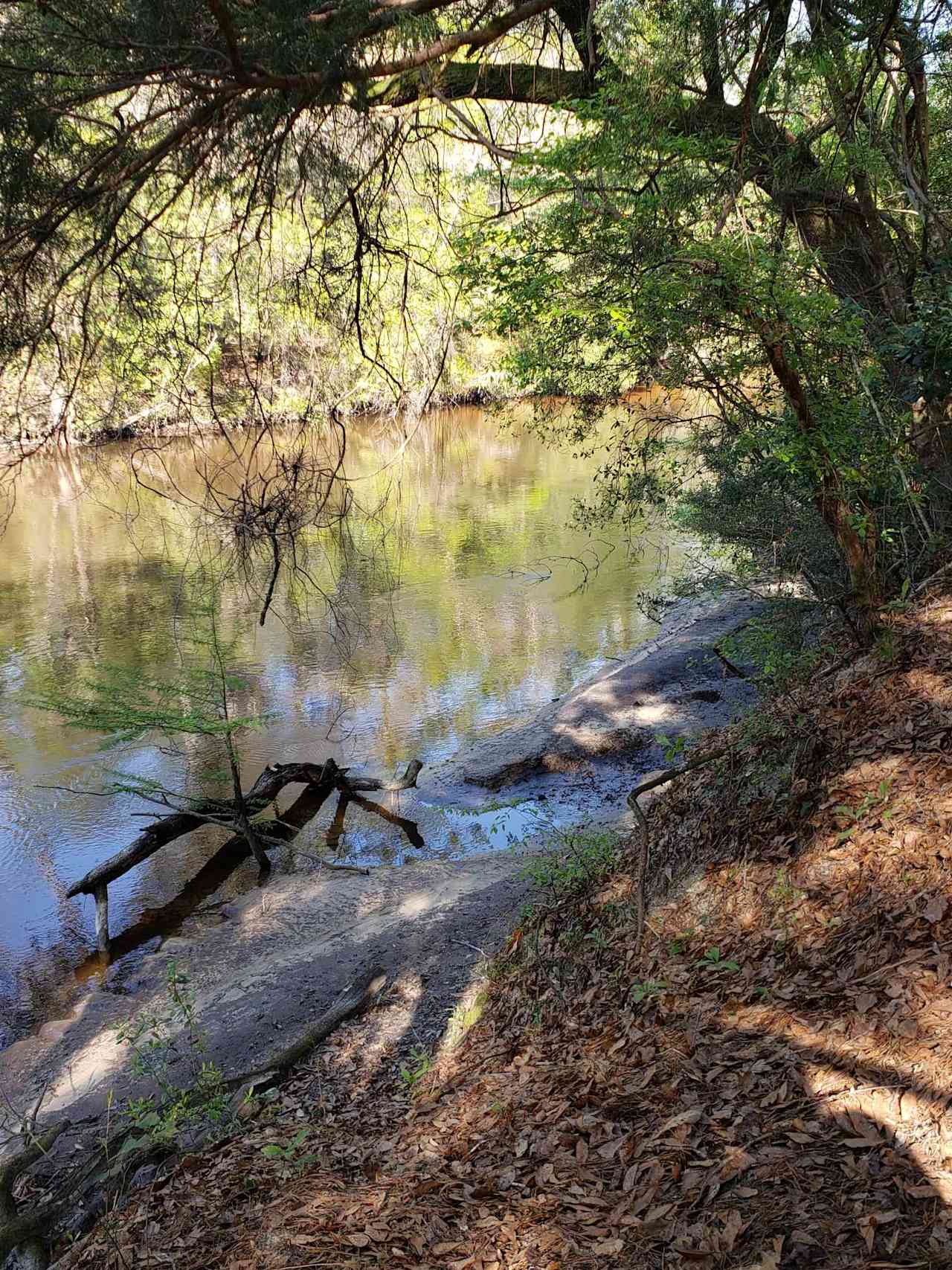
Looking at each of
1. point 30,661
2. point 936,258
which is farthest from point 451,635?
point 936,258

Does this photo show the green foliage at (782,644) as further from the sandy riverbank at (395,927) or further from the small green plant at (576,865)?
the sandy riverbank at (395,927)

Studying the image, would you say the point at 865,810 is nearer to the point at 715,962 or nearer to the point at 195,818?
the point at 715,962

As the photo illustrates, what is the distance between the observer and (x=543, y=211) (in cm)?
612

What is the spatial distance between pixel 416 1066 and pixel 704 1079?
2.30 metres

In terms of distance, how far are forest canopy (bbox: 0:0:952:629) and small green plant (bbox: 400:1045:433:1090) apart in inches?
133

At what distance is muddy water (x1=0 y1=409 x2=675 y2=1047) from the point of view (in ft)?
30.4

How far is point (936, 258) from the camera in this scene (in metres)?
6.56

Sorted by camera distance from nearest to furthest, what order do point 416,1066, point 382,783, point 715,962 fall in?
1. point 715,962
2. point 416,1066
3. point 382,783

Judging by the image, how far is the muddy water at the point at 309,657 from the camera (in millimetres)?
9266

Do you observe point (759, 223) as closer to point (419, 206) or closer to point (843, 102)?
point (843, 102)

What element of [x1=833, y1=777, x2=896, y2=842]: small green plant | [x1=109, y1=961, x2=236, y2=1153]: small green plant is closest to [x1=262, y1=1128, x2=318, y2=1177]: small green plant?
[x1=109, y1=961, x2=236, y2=1153]: small green plant

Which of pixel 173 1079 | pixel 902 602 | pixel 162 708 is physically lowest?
pixel 173 1079

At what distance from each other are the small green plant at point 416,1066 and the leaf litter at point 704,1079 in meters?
0.09

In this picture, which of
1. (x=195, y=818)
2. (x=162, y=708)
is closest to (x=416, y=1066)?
(x=195, y=818)
